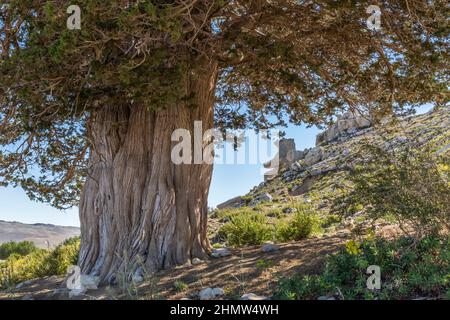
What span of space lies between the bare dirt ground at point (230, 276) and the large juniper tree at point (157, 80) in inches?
31.0

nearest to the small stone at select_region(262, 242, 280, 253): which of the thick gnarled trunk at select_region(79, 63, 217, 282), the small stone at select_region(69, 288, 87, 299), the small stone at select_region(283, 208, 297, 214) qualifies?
the thick gnarled trunk at select_region(79, 63, 217, 282)

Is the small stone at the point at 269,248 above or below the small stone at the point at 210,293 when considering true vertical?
above

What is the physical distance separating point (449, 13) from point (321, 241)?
4.30 meters

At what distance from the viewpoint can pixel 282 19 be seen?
814 centimetres

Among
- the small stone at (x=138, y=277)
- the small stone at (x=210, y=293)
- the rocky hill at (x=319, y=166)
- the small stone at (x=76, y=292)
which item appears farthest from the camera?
the rocky hill at (x=319, y=166)

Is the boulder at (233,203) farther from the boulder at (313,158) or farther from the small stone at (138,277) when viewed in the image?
the small stone at (138,277)

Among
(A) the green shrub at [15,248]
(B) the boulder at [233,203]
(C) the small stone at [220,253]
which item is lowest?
(A) the green shrub at [15,248]

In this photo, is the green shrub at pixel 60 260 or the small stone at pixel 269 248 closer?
the small stone at pixel 269 248

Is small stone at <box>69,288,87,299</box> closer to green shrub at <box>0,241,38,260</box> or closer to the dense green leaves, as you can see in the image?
the dense green leaves

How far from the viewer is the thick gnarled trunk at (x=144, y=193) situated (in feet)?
27.2

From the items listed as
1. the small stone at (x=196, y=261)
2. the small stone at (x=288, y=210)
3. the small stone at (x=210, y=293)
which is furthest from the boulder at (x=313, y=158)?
the small stone at (x=210, y=293)

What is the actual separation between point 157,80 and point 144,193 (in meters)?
2.74

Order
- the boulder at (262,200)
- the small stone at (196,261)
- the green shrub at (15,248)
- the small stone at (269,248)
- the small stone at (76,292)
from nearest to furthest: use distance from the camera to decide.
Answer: the small stone at (76,292)
the small stone at (196,261)
the small stone at (269,248)
the boulder at (262,200)
the green shrub at (15,248)

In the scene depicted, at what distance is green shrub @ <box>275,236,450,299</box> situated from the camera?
5.22m
